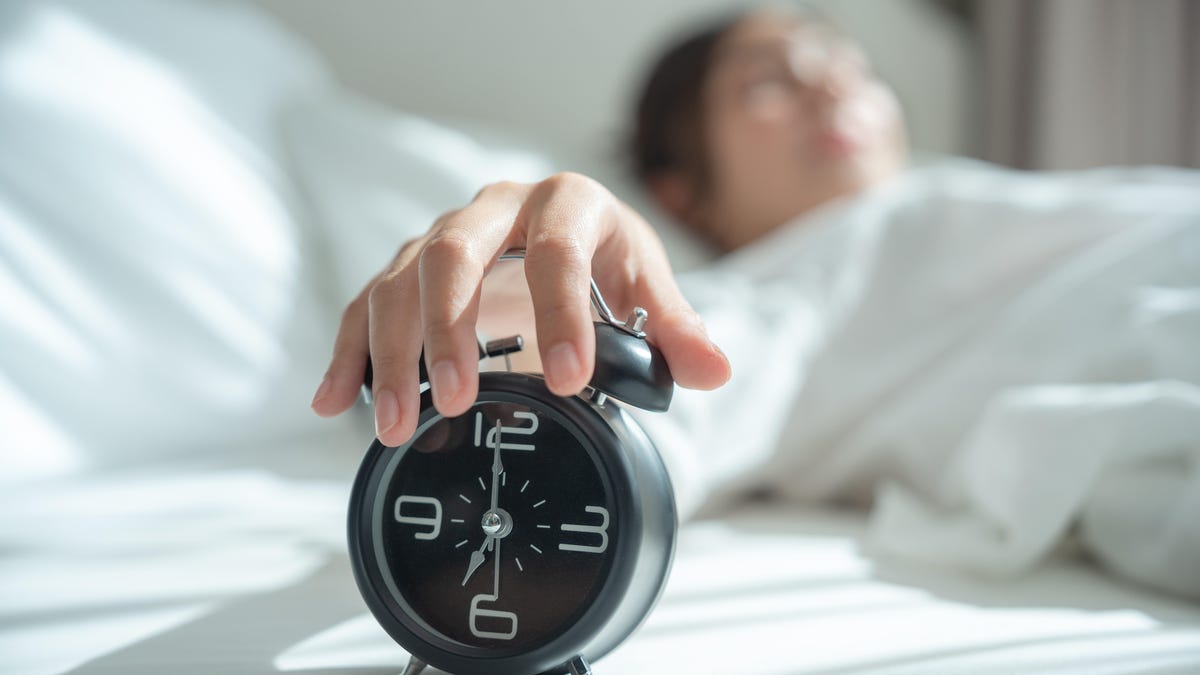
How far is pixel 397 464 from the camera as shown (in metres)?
0.51

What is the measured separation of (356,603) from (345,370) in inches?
8.1

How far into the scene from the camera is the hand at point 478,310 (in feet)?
1.47

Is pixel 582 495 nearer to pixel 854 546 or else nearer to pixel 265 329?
pixel 854 546

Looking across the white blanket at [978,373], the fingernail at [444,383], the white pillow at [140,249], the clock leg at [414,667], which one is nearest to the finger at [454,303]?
the fingernail at [444,383]

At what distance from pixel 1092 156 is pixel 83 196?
182 cm

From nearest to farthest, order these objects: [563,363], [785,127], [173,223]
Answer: [563,363] < [173,223] < [785,127]

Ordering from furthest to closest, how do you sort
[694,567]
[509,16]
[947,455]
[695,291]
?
[509,16] < [695,291] < [947,455] < [694,567]

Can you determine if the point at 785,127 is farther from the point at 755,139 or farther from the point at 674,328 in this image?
the point at 674,328

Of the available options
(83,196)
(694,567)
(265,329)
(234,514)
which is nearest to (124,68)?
(83,196)

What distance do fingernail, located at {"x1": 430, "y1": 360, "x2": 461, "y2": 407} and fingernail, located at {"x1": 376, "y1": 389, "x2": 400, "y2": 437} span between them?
0.09ft

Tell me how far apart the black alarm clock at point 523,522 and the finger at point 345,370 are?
3 cm

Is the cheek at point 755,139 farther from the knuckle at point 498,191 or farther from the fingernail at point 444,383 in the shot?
the fingernail at point 444,383

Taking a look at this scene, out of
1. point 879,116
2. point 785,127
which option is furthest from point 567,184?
point 879,116

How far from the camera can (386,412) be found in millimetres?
459
